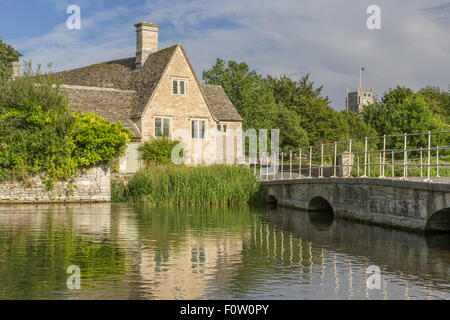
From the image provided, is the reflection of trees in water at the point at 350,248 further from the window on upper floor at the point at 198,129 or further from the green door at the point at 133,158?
the window on upper floor at the point at 198,129

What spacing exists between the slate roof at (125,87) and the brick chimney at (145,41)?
565mm

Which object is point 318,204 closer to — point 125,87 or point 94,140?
point 94,140

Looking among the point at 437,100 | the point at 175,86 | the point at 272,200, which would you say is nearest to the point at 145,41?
the point at 175,86

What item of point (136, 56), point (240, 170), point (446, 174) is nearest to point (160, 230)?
point (240, 170)

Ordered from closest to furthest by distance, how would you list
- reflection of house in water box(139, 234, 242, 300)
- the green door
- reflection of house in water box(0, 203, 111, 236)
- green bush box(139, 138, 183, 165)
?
reflection of house in water box(139, 234, 242, 300), reflection of house in water box(0, 203, 111, 236), green bush box(139, 138, 183, 165), the green door

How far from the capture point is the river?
1041 cm

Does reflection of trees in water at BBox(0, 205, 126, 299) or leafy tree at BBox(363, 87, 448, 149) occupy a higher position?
leafy tree at BBox(363, 87, 448, 149)

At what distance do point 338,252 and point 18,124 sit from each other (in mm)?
21853

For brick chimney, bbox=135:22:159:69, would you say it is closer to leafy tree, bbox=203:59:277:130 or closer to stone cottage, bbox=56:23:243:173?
stone cottage, bbox=56:23:243:173

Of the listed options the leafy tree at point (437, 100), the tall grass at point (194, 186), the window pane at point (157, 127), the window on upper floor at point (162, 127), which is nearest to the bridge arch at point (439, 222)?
the tall grass at point (194, 186)

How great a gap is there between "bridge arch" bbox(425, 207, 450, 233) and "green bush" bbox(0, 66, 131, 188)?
20129 mm

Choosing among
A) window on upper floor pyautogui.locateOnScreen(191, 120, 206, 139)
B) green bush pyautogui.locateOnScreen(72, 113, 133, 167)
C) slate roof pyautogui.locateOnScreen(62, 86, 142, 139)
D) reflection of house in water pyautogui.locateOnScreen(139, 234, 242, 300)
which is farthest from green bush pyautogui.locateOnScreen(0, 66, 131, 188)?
reflection of house in water pyautogui.locateOnScreen(139, 234, 242, 300)

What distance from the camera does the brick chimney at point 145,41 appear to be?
4256cm

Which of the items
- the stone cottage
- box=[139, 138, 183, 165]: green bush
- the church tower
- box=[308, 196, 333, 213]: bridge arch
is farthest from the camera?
the church tower
